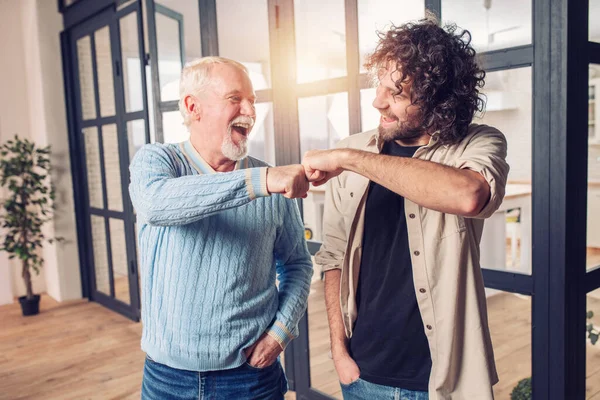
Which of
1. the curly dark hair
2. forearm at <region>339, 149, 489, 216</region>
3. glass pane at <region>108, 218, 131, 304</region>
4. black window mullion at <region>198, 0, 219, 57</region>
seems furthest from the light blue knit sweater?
glass pane at <region>108, 218, 131, 304</region>

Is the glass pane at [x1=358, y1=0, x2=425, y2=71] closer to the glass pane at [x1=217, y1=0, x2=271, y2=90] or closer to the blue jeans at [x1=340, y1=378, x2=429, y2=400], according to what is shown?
the glass pane at [x1=217, y1=0, x2=271, y2=90]

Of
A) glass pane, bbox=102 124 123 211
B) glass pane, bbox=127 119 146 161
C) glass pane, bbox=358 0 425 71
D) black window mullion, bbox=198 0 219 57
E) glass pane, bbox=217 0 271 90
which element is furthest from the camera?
glass pane, bbox=102 124 123 211

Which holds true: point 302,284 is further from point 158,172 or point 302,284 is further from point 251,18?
point 251,18

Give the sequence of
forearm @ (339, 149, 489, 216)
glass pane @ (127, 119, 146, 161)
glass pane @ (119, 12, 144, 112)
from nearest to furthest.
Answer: forearm @ (339, 149, 489, 216), glass pane @ (119, 12, 144, 112), glass pane @ (127, 119, 146, 161)

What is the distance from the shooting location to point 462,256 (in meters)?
1.27

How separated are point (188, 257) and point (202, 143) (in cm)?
31

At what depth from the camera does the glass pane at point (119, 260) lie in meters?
4.62

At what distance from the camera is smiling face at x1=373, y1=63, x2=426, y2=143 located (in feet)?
4.28

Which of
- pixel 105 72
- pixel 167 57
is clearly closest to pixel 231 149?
pixel 167 57

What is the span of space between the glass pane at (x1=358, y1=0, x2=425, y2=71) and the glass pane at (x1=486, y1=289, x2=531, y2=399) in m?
1.03

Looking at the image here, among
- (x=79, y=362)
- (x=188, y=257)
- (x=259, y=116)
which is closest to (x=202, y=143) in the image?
(x=188, y=257)

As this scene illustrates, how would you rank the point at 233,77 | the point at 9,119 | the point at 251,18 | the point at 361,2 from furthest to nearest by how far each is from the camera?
the point at 9,119 → the point at 251,18 → the point at 361,2 → the point at 233,77

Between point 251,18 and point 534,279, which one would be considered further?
point 251,18

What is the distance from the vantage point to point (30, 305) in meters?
4.70
